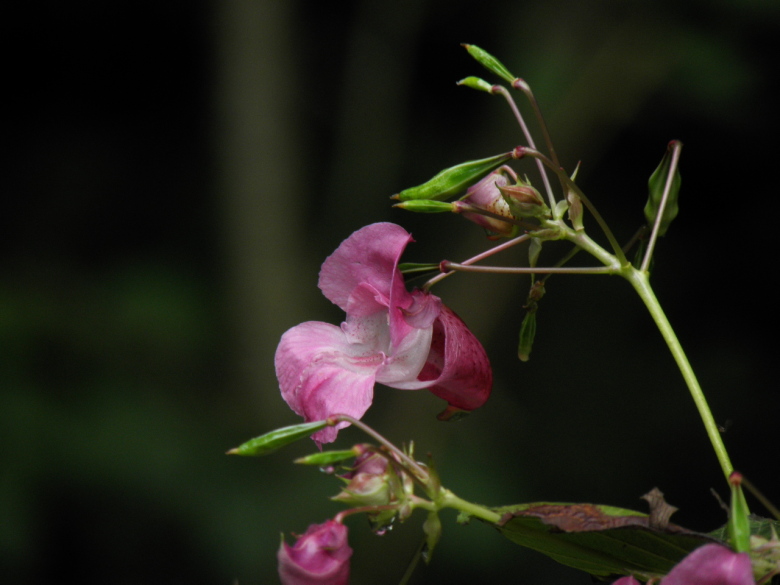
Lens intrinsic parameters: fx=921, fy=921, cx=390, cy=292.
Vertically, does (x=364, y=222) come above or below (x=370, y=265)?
below

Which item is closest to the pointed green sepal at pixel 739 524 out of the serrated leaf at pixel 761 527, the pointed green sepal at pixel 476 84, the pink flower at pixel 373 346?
the serrated leaf at pixel 761 527

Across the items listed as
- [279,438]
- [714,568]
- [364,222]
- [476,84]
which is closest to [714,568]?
[714,568]

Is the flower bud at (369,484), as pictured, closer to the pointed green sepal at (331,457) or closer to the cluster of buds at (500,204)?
the pointed green sepal at (331,457)

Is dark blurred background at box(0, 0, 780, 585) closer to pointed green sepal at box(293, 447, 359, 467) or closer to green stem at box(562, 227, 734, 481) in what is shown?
green stem at box(562, 227, 734, 481)

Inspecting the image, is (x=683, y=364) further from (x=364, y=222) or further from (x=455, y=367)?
(x=364, y=222)

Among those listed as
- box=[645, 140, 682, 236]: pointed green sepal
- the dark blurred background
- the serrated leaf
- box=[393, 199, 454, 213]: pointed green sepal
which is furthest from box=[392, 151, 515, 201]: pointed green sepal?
the dark blurred background
